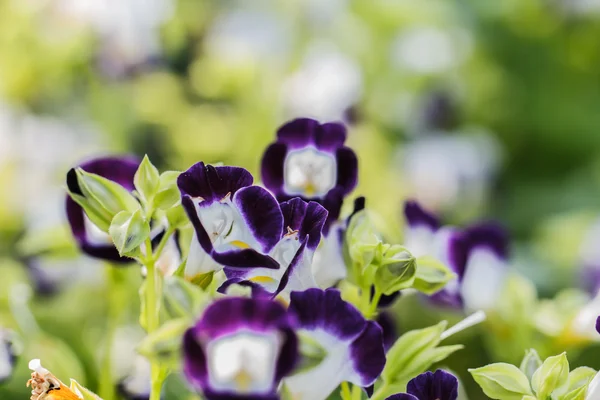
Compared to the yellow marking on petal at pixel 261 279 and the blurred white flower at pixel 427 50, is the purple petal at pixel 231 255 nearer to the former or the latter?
the yellow marking on petal at pixel 261 279

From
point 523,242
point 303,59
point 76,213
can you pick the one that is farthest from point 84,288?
point 523,242

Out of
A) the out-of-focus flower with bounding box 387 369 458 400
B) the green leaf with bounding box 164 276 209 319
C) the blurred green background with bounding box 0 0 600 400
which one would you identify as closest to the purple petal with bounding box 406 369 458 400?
the out-of-focus flower with bounding box 387 369 458 400

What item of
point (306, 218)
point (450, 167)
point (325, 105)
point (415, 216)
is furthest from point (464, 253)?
point (450, 167)

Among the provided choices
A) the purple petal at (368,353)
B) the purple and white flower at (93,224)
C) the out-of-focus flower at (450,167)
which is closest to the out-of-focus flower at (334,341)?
the purple petal at (368,353)

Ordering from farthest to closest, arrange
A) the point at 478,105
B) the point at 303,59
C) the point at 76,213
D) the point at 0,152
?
the point at 478,105, the point at 303,59, the point at 0,152, the point at 76,213

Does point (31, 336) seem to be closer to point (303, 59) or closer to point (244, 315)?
point (244, 315)

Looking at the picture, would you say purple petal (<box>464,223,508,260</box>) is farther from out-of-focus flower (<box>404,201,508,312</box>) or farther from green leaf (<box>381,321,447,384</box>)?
green leaf (<box>381,321,447,384</box>)
